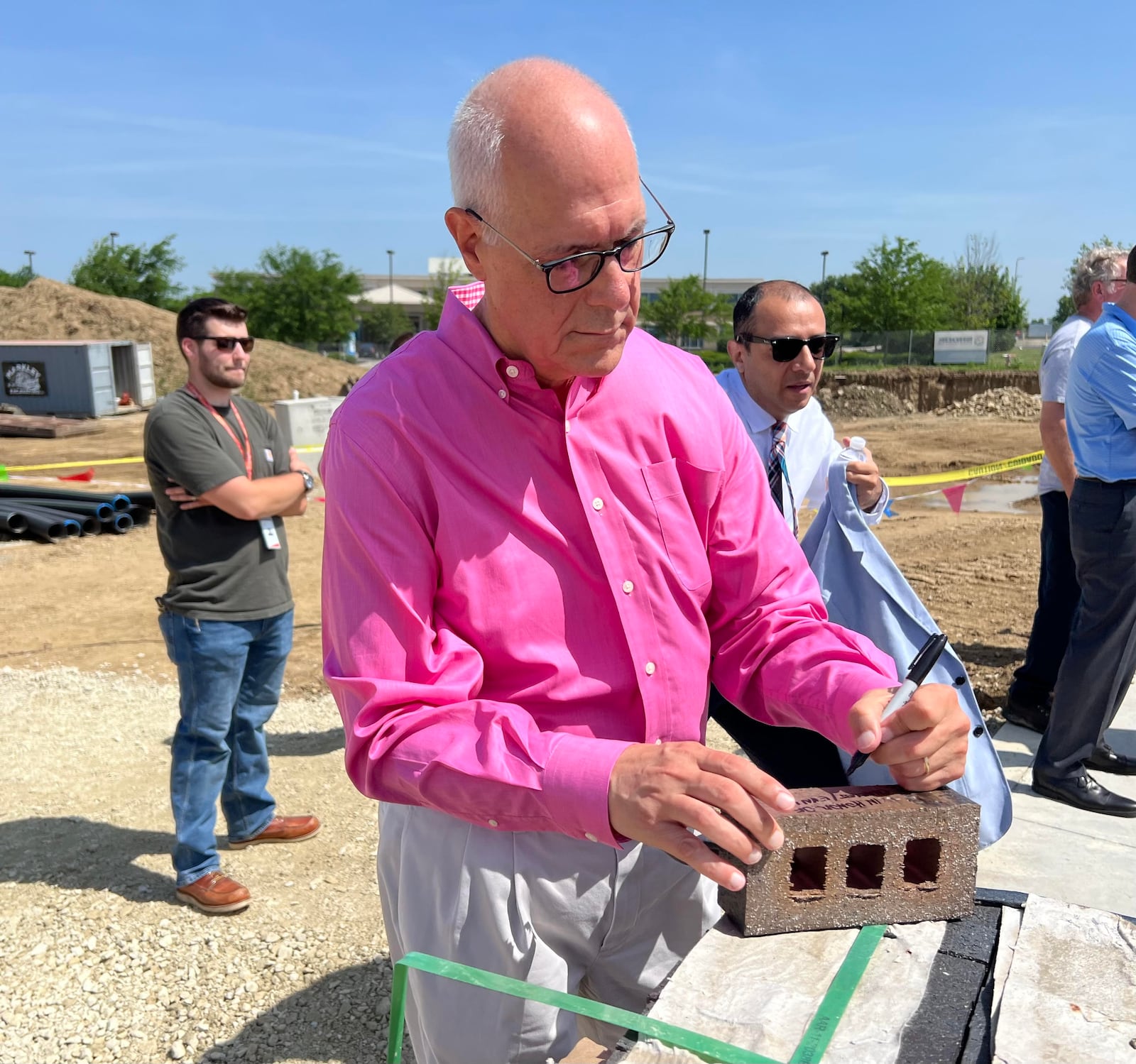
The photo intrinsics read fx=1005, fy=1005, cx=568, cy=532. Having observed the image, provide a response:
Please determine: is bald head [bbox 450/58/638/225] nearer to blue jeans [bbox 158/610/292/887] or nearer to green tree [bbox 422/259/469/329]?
blue jeans [bbox 158/610/292/887]

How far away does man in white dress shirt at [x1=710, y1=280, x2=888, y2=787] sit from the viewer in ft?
11.7

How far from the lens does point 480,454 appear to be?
5.43 ft

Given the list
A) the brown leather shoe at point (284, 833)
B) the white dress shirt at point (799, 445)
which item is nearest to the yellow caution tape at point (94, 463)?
the brown leather shoe at point (284, 833)

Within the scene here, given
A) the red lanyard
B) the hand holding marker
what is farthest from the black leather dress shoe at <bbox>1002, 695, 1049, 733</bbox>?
the hand holding marker

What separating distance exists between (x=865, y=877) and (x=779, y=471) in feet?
7.12

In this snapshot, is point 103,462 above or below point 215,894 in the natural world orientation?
above

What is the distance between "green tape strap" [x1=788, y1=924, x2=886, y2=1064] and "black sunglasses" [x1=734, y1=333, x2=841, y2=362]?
246 centimetres

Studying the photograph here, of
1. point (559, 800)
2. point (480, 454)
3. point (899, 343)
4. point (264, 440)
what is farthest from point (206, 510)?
point (899, 343)

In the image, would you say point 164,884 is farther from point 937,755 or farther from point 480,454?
point 937,755

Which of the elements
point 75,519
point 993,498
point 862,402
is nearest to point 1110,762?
point 75,519

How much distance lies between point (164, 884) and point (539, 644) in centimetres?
371

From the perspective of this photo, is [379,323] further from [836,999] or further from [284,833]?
[836,999]

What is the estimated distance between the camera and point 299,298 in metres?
57.1

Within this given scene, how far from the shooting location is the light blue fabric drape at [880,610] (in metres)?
2.94
